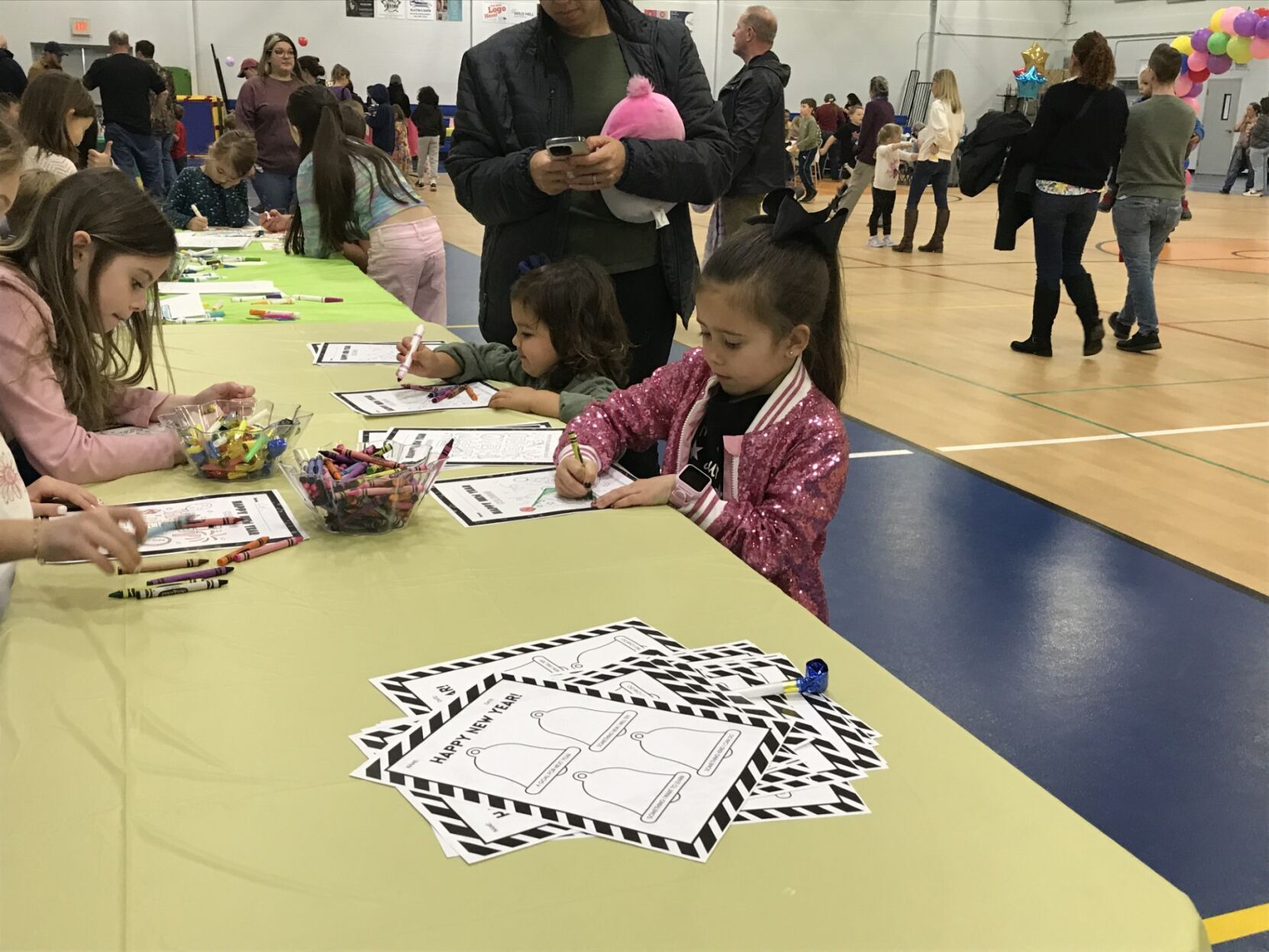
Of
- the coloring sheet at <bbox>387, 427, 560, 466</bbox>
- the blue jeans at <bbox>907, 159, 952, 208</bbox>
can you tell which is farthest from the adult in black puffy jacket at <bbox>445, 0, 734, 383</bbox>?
the blue jeans at <bbox>907, 159, 952, 208</bbox>

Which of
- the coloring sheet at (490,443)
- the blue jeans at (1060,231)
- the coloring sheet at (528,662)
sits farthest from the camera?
the blue jeans at (1060,231)

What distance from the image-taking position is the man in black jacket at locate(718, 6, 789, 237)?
5305mm

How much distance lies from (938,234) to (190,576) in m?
8.99

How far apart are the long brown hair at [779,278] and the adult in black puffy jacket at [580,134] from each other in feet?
2.10

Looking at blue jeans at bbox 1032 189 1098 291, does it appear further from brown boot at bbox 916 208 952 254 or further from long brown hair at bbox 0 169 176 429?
long brown hair at bbox 0 169 176 429

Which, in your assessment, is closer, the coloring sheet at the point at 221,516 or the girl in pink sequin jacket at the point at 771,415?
the coloring sheet at the point at 221,516

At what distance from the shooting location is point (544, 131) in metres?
2.45

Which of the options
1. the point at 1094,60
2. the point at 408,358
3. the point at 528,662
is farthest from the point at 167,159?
the point at 528,662

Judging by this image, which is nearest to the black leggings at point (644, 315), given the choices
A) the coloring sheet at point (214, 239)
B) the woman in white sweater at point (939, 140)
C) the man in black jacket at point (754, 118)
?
the coloring sheet at point (214, 239)

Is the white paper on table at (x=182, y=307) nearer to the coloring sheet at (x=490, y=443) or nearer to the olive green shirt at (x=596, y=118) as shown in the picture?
the olive green shirt at (x=596, y=118)

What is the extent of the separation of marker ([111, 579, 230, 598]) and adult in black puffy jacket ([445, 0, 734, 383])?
1.25m

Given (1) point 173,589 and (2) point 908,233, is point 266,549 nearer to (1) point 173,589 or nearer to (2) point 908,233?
(1) point 173,589

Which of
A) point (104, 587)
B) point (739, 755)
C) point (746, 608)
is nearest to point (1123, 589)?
point (746, 608)

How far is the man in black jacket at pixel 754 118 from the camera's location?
530 cm
